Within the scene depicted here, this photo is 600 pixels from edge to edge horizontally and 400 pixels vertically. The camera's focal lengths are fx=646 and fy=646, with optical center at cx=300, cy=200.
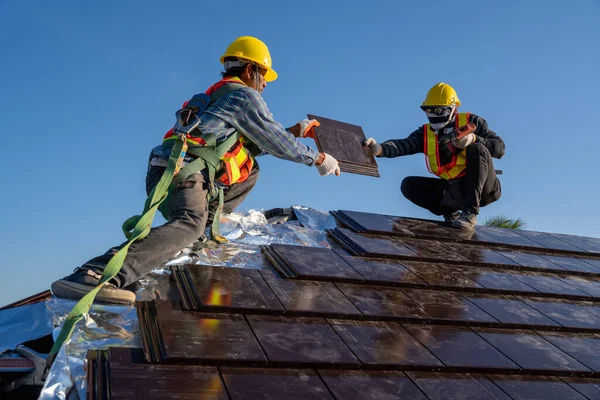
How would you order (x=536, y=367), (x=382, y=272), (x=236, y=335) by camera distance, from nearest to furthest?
1. (x=236, y=335)
2. (x=536, y=367)
3. (x=382, y=272)

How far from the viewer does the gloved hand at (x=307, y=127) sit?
587 centimetres

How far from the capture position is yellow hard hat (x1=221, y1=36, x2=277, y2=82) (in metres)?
5.33

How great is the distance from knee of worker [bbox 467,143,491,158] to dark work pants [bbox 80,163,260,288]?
2670 millimetres

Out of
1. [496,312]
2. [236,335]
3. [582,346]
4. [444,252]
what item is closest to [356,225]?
[444,252]

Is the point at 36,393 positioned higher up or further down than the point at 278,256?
further down

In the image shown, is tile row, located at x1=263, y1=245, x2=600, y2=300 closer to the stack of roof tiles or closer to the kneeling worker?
the stack of roof tiles

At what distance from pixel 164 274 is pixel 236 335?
1162 mm

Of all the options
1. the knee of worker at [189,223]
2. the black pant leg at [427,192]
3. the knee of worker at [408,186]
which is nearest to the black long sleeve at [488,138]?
the black pant leg at [427,192]

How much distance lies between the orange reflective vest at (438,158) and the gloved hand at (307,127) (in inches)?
54.2

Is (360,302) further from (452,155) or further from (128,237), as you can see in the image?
(452,155)

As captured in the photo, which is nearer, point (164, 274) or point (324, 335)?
point (324, 335)

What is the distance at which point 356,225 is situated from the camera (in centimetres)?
571

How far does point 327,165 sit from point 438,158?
1.67 metres

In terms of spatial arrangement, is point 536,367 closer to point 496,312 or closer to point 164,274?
point 496,312
